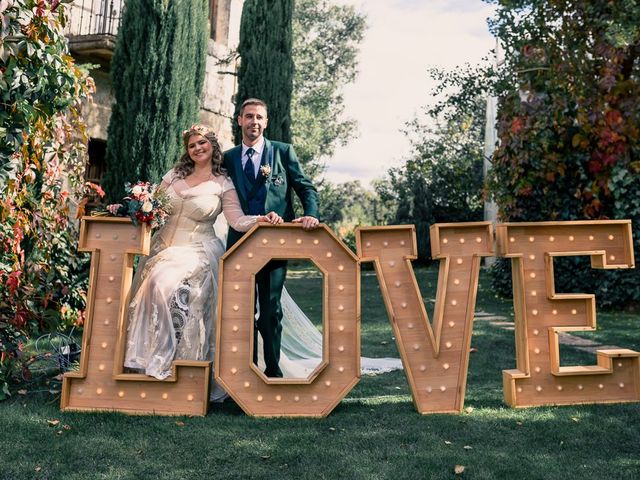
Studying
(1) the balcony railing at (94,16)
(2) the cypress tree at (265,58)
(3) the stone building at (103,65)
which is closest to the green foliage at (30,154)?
(3) the stone building at (103,65)

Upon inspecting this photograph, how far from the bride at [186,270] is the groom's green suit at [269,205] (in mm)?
99

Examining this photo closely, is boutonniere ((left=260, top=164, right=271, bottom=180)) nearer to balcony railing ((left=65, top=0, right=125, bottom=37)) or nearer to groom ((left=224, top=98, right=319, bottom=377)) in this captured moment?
groom ((left=224, top=98, right=319, bottom=377))

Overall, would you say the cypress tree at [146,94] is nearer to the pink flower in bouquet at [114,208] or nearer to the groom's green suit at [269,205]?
the groom's green suit at [269,205]

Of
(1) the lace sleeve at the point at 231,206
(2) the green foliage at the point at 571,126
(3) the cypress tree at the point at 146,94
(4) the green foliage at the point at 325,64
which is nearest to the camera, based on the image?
(1) the lace sleeve at the point at 231,206

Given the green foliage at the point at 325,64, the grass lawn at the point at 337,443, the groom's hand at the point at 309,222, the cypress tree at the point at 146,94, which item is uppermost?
the green foliage at the point at 325,64

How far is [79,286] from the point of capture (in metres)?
6.93

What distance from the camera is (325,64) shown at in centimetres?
2994

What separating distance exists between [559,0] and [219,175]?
6.67 meters

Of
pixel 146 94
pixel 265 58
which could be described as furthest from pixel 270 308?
pixel 265 58

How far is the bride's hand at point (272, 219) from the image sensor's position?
3.99m

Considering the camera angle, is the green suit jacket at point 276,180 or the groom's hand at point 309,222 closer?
the groom's hand at point 309,222

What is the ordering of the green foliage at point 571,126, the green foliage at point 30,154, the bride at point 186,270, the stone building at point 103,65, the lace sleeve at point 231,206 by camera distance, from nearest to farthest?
the green foliage at point 30,154, the bride at point 186,270, the lace sleeve at point 231,206, the green foliage at point 571,126, the stone building at point 103,65

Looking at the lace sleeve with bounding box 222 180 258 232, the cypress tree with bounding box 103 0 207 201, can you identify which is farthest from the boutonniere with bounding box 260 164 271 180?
the cypress tree with bounding box 103 0 207 201

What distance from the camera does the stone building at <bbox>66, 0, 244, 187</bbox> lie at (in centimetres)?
904
